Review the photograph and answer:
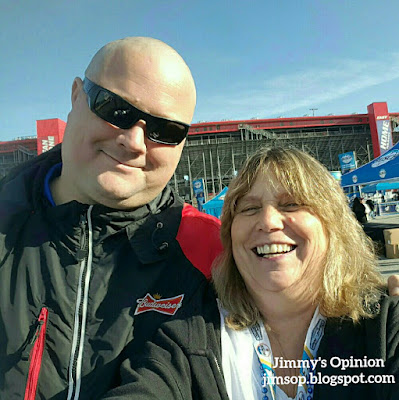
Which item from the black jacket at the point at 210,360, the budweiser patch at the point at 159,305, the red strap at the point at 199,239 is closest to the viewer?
the black jacket at the point at 210,360

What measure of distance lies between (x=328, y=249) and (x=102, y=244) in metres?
1.11

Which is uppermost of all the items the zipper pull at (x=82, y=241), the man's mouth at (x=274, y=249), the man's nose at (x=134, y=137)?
the man's nose at (x=134, y=137)

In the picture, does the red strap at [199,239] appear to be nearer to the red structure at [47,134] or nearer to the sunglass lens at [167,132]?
the sunglass lens at [167,132]

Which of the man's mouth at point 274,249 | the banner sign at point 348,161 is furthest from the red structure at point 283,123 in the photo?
the man's mouth at point 274,249

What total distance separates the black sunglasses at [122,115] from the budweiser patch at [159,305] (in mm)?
759

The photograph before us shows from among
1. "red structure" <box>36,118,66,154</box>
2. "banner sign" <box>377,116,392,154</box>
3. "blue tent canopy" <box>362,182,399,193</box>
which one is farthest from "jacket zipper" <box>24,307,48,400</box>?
"banner sign" <box>377,116,392,154</box>

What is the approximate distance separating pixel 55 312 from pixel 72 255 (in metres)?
0.26

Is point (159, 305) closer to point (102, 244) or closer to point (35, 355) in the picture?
point (102, 244)

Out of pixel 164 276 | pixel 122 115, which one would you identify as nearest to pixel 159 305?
pixel 164 276

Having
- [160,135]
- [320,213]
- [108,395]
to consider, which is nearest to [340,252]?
[320,213]

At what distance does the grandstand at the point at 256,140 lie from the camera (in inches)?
1570

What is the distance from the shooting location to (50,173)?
176cm

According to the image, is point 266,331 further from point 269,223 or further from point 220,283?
point 269,223

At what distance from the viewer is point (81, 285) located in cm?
138
